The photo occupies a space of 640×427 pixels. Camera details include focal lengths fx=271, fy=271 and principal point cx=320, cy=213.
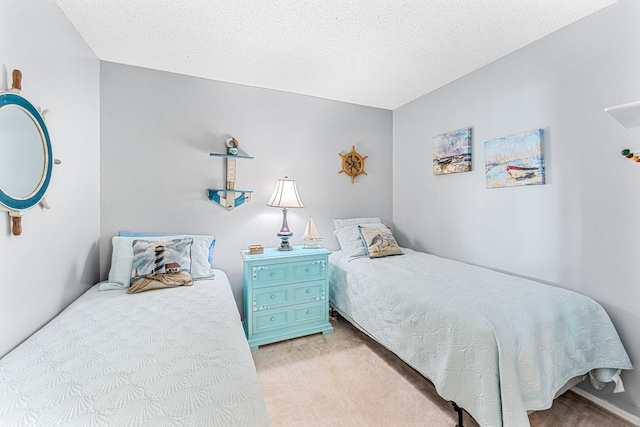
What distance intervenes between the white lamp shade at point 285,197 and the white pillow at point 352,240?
616 mm

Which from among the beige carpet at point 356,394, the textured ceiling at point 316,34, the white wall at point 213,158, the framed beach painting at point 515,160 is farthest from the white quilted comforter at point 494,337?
the textured ceiling at point 316,34

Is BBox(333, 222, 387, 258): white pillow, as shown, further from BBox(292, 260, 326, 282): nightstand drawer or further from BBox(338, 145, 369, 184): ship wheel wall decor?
BBox(338, 145, 369, 184): ship wheel wall decor

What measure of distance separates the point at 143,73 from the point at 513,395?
3.41m

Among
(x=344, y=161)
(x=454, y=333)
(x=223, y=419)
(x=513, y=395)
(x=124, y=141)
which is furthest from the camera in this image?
(x=344, y=161)

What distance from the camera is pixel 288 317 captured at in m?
2.42

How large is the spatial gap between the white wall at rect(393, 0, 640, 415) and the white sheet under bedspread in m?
2.15

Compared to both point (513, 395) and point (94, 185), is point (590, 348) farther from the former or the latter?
point (94, 185)

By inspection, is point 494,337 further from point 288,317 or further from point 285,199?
point 285,199

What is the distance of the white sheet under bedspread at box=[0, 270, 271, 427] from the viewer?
0.81 m

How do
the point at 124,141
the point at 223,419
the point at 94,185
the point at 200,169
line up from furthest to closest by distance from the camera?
the point at 200,169 < the point at 124,141 < the point at 94,185 < the point at 223,419

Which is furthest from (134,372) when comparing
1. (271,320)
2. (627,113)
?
(627,113)

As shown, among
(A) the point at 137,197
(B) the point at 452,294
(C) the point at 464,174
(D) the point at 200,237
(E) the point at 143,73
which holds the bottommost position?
(B) the point at 452,294

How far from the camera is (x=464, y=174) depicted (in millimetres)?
2625

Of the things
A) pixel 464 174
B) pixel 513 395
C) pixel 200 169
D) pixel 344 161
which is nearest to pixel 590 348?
pixel 513 395
